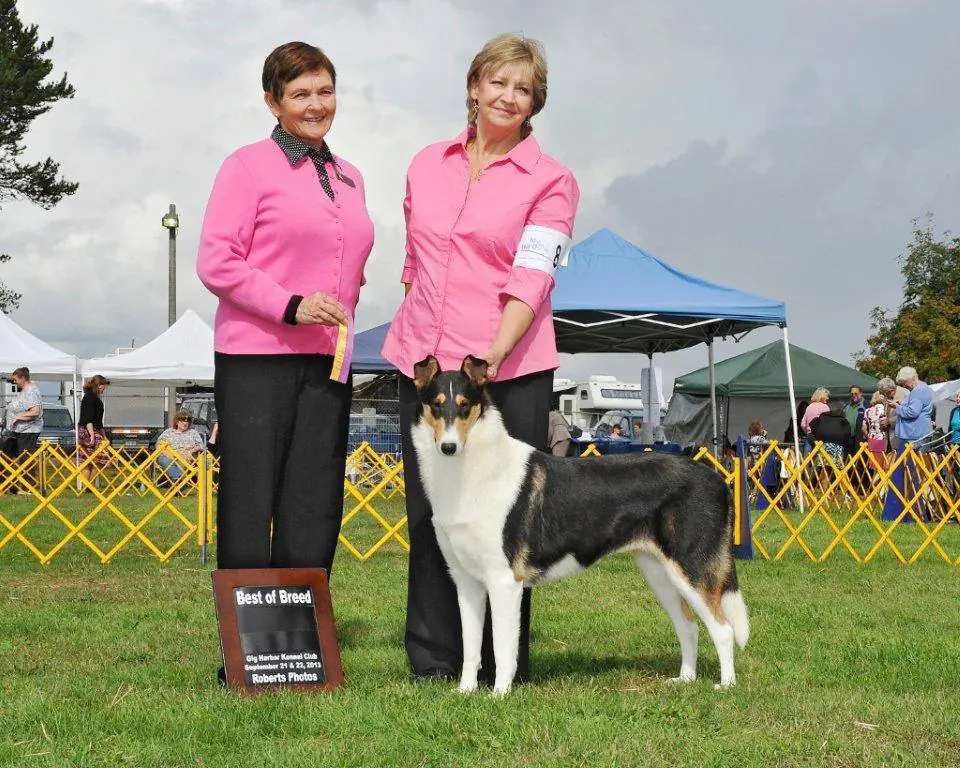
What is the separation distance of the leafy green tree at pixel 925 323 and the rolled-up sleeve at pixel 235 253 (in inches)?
1492

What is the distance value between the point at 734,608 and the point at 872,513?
729 cm

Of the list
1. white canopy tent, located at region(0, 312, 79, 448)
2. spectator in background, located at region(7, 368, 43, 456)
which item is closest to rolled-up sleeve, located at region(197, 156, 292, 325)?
spectator in background, located at region(7, 368, 43, 456)

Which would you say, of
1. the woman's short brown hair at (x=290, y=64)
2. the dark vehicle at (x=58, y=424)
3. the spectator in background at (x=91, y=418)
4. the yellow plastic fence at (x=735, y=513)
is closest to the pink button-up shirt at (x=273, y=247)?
the woman's short brown hair at (x=290, y=64)

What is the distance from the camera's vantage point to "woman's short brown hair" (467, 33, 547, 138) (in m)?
3.77

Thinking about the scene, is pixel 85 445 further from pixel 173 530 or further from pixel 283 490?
pixel 283 490

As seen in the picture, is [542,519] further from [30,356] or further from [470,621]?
[30,356]

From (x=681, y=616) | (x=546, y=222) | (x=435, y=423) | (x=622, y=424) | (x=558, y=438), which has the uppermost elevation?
(x=622, y=424)

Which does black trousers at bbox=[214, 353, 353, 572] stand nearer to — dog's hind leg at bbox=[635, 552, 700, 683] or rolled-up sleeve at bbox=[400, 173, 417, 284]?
rolled-up sleeve at bbox=[400, 173, 417, 284]

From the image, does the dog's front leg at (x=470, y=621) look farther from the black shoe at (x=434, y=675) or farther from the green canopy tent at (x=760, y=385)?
the green canopy tent at (x=760, y=385)

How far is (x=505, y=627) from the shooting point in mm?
3840

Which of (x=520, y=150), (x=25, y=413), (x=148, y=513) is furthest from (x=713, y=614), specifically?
(x=25, y=413)

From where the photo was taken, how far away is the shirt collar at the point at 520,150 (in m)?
3.92

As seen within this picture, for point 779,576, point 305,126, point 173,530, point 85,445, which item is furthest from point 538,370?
point 85,445

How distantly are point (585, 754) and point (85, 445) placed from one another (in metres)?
14.0
